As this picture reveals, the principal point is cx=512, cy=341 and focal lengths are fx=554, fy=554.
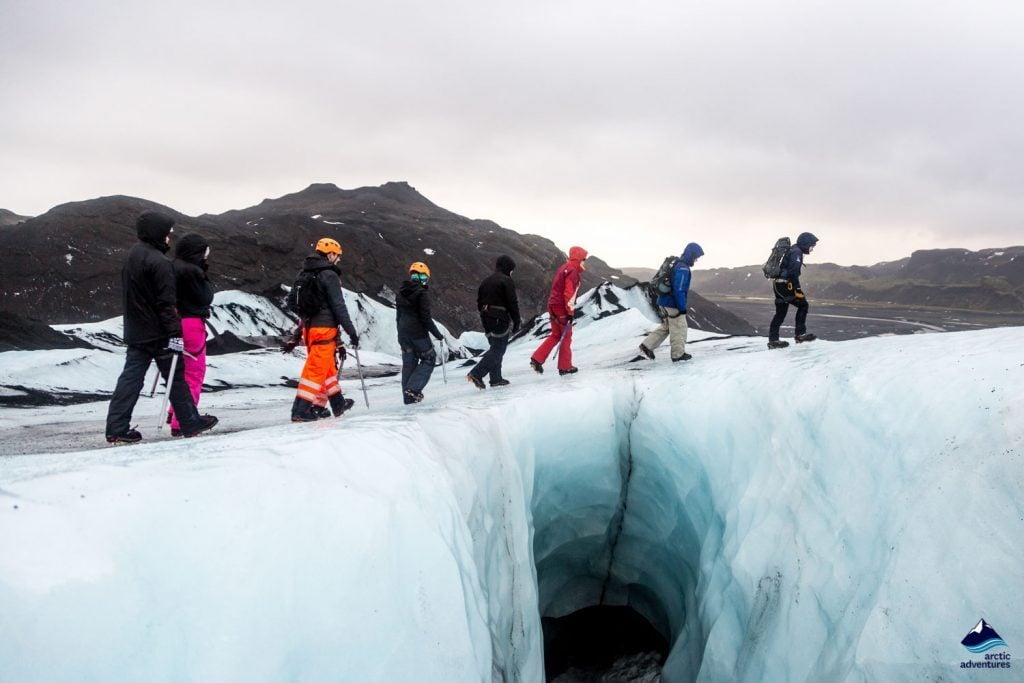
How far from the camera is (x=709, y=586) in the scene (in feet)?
16.4

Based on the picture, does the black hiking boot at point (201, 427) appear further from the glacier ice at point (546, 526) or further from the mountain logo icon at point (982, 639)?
the mountain logo icon at point (982, 639)

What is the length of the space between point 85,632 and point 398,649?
121 centimetres

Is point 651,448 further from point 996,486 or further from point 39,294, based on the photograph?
point 39,294

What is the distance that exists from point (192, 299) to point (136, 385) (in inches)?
36.2

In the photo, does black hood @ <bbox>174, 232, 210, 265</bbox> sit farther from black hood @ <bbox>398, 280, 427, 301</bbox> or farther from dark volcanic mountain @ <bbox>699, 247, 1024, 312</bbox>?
dark volcanic mountain @ <bbox>699, 247, 1024, 312</bbox>

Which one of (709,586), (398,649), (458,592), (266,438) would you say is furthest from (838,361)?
(266,438)

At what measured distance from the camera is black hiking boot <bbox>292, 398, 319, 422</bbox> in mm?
5147

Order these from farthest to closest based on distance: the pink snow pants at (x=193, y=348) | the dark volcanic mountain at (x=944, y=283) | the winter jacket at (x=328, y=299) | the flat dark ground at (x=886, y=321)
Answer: the dark volcanic mountain at (x=944, y=283) → the flat dark ground at (x=886, y=321) → the winter jacket at (x=328, y=299) → the pink snow pants at (x=193, y=348)

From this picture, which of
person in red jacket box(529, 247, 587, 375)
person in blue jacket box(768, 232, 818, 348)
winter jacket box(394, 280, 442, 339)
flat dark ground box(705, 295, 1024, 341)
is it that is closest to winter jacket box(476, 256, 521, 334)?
person in red jacket box(529, 247, 587, 375)

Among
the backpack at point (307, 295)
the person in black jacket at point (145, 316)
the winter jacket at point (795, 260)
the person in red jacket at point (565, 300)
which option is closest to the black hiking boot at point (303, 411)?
the backpack at point (307, 295)

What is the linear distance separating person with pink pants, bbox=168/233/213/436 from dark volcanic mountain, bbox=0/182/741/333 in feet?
43.8

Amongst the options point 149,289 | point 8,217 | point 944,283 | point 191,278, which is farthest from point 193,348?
point 944,283

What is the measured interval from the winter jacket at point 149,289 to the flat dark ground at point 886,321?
1462 inches

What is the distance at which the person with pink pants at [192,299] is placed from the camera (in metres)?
4.84
